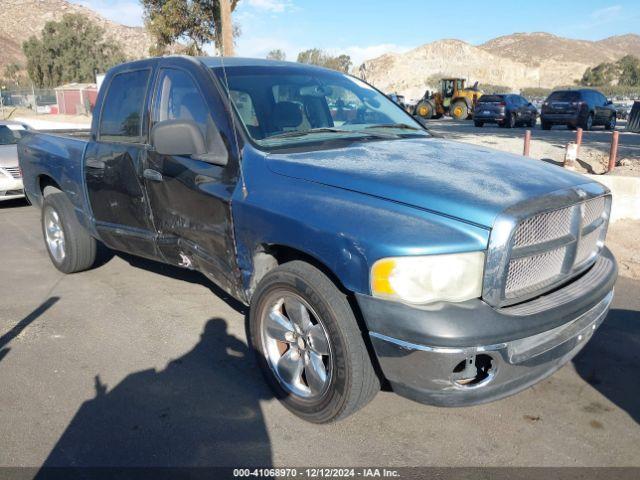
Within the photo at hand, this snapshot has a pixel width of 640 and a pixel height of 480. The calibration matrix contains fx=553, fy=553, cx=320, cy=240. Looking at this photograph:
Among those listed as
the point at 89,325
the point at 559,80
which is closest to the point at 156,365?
→ the point at 89,325

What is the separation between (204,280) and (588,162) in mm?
9580

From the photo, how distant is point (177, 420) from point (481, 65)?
109704 mm

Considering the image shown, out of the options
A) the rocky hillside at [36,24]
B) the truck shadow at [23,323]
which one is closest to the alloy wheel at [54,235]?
the truck shadow at [23,323]

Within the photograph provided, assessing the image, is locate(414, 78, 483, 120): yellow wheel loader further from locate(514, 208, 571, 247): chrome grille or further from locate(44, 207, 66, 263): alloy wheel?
locate(514, 208, 571, 247): chrome grille

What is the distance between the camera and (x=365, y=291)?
2.49 meters

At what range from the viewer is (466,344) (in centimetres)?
234

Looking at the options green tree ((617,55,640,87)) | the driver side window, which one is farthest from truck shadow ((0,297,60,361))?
green tree ((617,55,640,87))

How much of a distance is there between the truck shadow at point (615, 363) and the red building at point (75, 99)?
37.0m

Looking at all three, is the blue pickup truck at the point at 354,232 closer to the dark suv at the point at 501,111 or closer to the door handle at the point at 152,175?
the door handle at the point at 152,175

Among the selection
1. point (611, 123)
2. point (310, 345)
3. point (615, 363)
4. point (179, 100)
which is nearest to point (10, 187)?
point (179, 100)

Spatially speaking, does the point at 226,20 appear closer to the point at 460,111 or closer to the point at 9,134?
the point at 9,134

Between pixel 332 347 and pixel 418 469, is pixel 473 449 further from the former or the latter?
pixel 332 347

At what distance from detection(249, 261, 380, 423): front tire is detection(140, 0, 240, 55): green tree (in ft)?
75.6

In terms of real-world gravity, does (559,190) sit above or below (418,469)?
above
